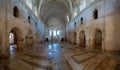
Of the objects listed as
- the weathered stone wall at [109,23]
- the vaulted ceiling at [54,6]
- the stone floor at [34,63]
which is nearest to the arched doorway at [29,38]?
the stone floor at [34,63]

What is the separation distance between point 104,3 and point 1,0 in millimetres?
10243

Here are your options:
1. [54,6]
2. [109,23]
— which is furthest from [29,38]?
[54,6]

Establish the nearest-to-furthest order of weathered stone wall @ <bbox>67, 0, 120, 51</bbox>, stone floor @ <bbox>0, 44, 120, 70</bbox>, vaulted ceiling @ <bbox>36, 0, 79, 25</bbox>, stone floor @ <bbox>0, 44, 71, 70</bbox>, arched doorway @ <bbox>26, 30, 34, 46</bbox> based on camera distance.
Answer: stone floor @ <bbox>0, 44, 120, 70</bbox>
stone floor @ <bbox>0, 44, 71, 70</bbox>
weathered stone wall @ <bbox>67, 0, 120, 51</bbox>
arched doorway @ <bbox>26, 30, 34, 46</bbox>
vaulted ceiling @ <bbox>36, 0, 79, 25</bbox>

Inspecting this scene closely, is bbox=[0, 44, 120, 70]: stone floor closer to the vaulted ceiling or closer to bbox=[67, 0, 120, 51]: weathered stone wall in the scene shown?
bbox=[67, 0, 120, 51]: weathered stone wall

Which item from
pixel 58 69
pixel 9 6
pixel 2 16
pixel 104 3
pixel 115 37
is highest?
pixel 104 3

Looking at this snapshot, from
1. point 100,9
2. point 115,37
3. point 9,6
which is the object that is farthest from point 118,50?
point 9,6

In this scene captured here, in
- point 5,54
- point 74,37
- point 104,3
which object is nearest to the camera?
point 5,54

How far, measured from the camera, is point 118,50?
11.1 meters

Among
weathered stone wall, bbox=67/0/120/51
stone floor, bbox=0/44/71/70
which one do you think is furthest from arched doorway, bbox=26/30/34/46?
weathered stone wall, bbox=67/0/120/51

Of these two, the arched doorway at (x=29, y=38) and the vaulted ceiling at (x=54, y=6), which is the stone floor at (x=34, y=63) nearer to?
the arched doorway at (x=29, y=38)

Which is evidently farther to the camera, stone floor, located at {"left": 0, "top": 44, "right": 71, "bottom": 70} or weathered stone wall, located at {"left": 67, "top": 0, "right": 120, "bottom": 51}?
weathered stone wall, located at {"left": 67, "top": 0, "right": 120, "bottom": 51}

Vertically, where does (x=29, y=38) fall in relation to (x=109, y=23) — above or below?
below

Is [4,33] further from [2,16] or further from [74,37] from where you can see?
[74,37]

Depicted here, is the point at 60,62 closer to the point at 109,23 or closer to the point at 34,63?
the point at 34,63
